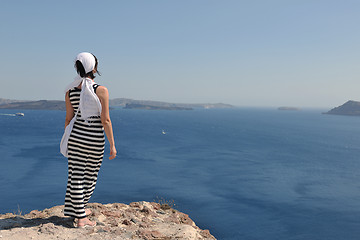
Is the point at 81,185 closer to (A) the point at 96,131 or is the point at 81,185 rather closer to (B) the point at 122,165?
(A) the point at 96,131

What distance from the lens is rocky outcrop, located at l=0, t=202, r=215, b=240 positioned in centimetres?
353

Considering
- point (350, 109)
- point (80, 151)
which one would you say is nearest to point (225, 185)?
point (80, 151)

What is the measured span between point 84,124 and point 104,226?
5.47 ft

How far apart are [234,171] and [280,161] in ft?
38.0

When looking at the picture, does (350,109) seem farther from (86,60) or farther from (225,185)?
(86,60)

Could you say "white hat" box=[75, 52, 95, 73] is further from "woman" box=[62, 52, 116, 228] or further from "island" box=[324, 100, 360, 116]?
"island" box=[324, 100, 360, 116]

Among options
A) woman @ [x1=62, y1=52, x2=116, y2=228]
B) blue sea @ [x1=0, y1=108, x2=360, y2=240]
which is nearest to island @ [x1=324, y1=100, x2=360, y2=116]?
blue sea @ [x1=0, y1=108, x2=360, y2=240]

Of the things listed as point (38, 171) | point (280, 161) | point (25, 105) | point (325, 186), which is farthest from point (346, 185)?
point (25, 105)

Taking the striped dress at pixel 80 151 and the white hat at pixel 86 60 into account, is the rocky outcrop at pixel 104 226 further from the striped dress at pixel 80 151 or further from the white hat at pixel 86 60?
the white hat at pixel 86 60

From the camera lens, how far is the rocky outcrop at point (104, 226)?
11.6 ft

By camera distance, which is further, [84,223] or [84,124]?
[84,223]

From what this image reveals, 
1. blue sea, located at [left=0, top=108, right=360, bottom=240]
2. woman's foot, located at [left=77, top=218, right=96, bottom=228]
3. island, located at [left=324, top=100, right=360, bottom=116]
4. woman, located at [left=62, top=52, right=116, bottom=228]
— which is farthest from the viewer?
island, located at [left=324, top=100, right=360, bottom=116]

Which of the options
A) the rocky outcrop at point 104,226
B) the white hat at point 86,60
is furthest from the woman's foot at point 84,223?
the white hat at point 86,60

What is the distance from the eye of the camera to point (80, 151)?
11.6ft
